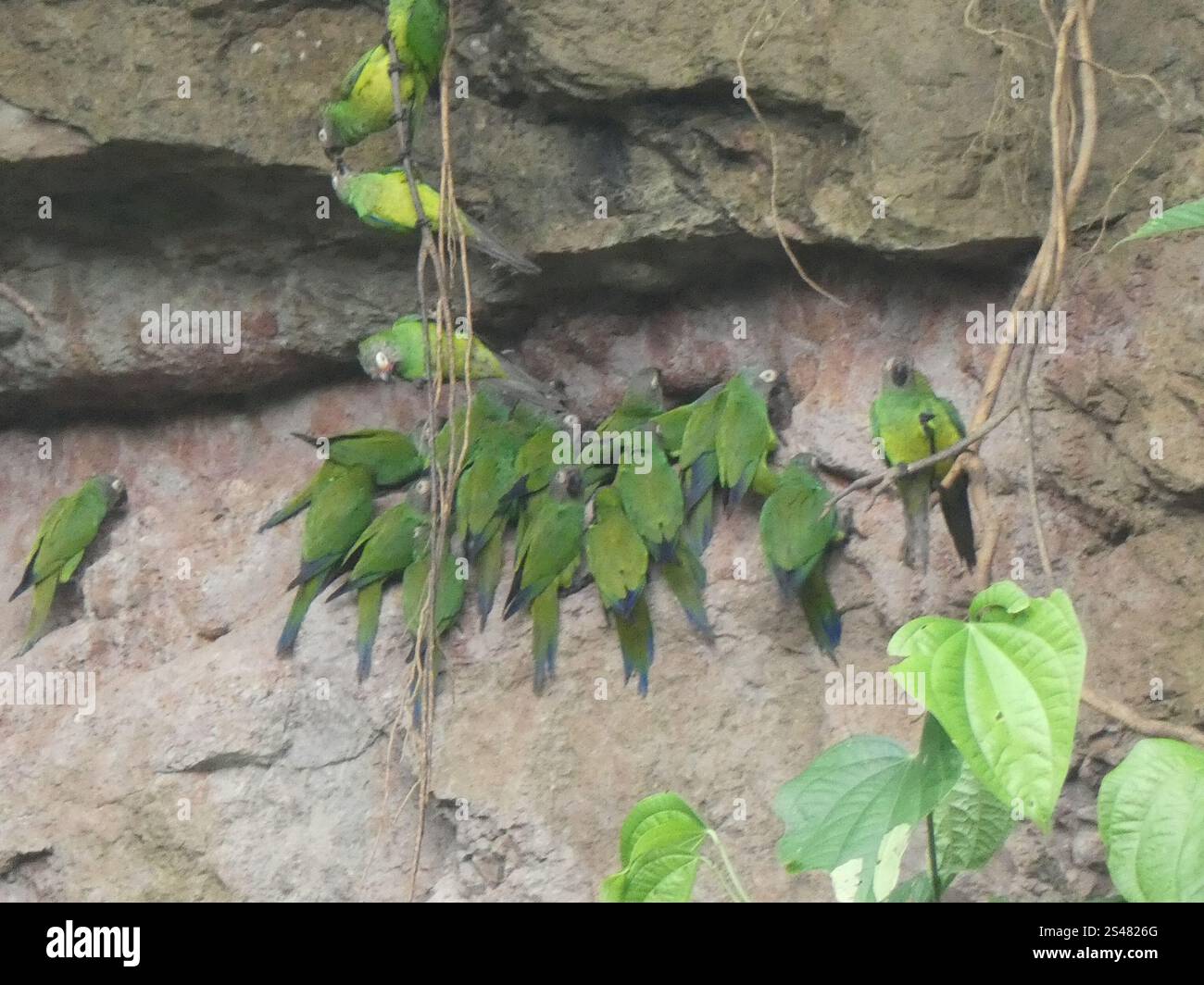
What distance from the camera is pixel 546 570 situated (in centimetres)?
315

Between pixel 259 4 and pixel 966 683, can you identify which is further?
pixel 259 4

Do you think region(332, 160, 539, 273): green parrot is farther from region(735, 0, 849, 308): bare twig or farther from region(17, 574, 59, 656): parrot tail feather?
region(17, 574, 59, 656): parrot tail feather

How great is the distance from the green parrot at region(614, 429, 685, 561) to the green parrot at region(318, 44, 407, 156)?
3.42ft

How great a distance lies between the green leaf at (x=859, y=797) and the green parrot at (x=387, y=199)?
6.75ft

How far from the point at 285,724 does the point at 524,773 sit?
623mm

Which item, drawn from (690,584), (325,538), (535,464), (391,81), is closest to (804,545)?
(690,584)

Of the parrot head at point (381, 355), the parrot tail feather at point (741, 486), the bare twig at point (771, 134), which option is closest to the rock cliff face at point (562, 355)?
the bare twig at point (771, 134)

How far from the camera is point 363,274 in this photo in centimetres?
371

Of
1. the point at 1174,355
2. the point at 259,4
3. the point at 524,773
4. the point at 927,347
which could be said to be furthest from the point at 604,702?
the point at 259,4

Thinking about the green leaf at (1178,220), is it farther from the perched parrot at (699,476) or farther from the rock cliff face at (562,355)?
the perched parrot at (699,476)

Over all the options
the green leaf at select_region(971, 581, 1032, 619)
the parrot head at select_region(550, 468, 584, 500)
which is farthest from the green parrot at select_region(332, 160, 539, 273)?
the green leaf at select_region(971, 581, 1032, 619)

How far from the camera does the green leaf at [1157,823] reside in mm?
1116

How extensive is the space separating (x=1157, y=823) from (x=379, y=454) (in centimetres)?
259

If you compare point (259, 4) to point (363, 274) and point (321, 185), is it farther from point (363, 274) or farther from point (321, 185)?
point (363, 274)
